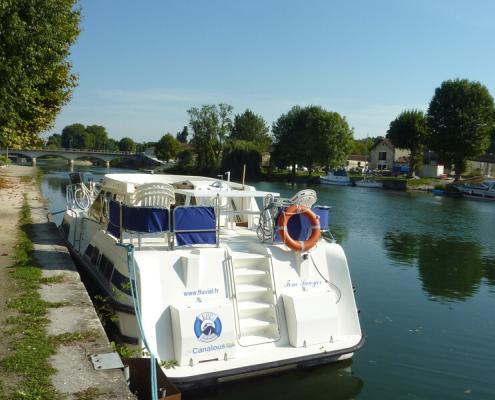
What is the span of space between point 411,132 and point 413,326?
70.5 meters

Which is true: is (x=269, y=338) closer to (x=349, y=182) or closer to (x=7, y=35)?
(x=7, y=35)

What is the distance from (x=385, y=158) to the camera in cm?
10819

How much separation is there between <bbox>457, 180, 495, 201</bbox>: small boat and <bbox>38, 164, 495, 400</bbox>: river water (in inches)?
1469

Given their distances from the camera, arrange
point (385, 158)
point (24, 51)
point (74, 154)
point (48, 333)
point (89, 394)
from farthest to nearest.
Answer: point (74, 154) → point (385, 158) → point (24, 51) → point (48, 333) → point (89, 394)

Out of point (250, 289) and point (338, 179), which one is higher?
point (250, 289)

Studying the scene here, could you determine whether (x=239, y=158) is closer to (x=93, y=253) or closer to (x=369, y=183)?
(x=369, y=183)

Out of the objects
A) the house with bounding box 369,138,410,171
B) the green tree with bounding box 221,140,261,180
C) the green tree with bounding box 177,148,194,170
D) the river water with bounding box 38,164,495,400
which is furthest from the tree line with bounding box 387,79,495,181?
the river water with bounding box 38,164,495,400

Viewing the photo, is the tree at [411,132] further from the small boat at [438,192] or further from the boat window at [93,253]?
the boat window at [93,253]

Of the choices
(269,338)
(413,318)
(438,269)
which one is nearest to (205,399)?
(269,338)

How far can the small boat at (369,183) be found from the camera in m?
74.9

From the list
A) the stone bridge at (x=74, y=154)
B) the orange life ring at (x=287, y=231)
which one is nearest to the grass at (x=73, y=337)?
Answer: the orange life ring at (x=287, y=231)

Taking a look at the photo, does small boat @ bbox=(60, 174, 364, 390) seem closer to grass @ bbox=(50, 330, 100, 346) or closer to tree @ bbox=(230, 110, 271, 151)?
grass @ bbox=(50, 330, 100, 346)

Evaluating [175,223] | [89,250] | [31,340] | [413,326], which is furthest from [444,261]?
[31,340]

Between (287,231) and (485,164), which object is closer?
(287,231)
